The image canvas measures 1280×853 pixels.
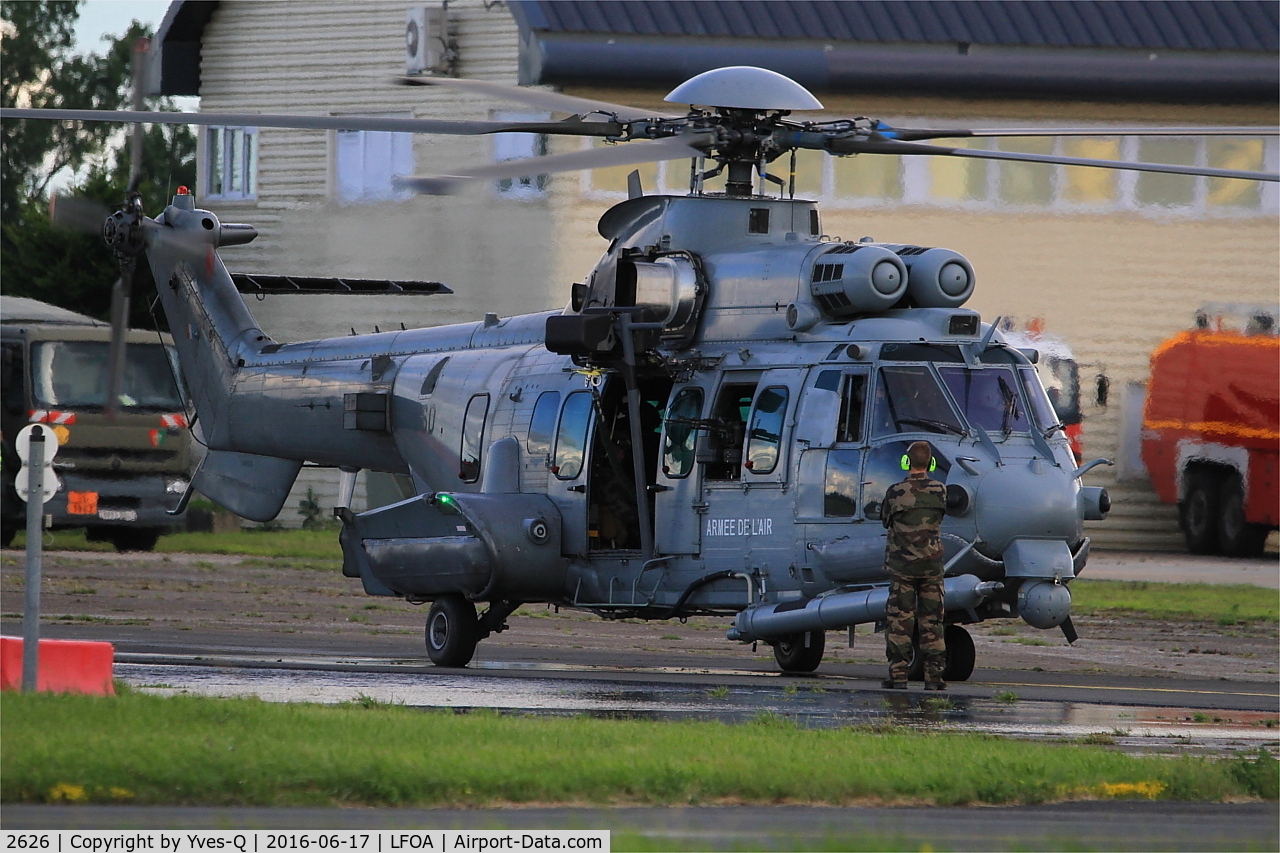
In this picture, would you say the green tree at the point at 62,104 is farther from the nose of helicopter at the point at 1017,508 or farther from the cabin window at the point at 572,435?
the nose of helicopter at the point at 1017,508

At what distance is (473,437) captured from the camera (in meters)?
18.0

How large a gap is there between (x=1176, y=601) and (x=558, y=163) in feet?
49.0

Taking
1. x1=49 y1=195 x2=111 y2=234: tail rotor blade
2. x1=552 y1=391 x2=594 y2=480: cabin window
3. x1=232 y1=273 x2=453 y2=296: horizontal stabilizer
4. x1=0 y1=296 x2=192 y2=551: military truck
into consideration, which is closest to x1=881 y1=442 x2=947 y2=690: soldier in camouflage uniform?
x1=552 y1=391 x2=594 y2=480: cabin window

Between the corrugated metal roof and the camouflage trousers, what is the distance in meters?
20.6

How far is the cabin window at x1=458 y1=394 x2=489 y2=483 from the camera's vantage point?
1795cm

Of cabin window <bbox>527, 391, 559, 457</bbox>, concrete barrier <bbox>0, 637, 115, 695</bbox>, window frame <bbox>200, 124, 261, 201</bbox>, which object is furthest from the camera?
window frame <bbox>200, 124, 261, 201</bbox>

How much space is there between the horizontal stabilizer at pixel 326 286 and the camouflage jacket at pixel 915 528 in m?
7.40

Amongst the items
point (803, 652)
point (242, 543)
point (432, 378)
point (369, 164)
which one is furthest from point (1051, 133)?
point (369, 164)

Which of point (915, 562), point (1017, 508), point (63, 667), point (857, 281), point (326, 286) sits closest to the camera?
point (63, 667)

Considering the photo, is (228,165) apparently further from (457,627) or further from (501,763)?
(501,763)

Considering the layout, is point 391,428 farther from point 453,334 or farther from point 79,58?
point 79,58

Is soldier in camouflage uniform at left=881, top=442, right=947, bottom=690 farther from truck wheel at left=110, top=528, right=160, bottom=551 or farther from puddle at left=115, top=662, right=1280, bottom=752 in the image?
truck wheel at left=110, top=528, right=160, bottom=551

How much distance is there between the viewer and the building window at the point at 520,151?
107 feet

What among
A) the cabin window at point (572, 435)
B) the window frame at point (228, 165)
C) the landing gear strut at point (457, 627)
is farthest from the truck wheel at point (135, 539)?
the cabin window at point (572, 435)
